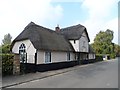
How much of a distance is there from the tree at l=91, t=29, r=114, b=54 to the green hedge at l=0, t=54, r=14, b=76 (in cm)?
6523

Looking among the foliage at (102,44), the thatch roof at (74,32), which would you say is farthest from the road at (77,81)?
the foliage at (102,44)

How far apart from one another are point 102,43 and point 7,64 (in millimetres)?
67505

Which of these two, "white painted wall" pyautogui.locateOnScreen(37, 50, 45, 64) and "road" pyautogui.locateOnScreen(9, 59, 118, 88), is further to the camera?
"white painted wall" pyautogui.locateOnScreen(37, 50, 45, 64)

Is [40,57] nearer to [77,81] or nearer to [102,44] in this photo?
[77,81]

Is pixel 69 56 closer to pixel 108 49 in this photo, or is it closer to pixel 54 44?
pixel 54 44

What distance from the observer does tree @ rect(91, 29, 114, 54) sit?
→ 3105 inches

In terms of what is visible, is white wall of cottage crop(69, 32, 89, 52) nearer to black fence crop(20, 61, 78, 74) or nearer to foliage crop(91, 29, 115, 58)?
black fence crop(20, 61, 78, 74)

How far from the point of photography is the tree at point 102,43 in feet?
259

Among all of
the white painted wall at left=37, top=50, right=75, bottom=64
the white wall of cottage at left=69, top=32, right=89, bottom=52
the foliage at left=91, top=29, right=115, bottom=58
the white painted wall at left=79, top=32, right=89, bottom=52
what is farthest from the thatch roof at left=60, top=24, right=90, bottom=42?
the foliage at left=91, top=29, right=115, bottom=58

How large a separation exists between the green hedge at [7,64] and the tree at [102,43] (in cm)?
6523

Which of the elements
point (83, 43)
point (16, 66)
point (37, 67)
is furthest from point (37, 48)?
point (83, 43)

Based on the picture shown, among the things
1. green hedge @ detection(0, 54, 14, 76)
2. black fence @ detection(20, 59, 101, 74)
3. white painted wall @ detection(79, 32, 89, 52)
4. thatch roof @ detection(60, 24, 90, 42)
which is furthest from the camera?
white painted wall @ detection(79, 32, 89, 52)

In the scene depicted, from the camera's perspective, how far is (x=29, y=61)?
68.8ft

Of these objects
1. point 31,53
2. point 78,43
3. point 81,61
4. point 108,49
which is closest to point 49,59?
point 31,53
